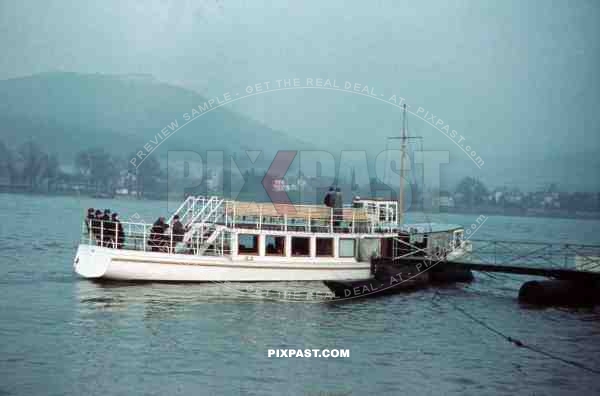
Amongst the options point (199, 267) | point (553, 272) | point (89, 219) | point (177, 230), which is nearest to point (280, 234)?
point (199, 267)

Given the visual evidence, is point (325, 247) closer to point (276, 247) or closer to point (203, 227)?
point (276, 247)

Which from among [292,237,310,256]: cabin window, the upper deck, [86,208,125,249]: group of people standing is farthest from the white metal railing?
[292,237,310,256]: cabin window

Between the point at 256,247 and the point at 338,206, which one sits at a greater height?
the point at 338,206

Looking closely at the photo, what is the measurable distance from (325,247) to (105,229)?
11585 millimetres

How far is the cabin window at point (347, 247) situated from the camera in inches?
1540

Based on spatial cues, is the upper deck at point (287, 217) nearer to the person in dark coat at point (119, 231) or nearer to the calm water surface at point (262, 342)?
the person in dark coat at point (119, 231)

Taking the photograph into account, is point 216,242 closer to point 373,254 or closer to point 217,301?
point 217,301

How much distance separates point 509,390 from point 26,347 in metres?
15.2

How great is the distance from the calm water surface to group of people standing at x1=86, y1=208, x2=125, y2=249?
91.5 inches

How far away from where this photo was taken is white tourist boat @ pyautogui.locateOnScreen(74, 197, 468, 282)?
35188mm

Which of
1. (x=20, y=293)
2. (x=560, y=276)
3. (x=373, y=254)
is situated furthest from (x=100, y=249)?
(x=560, y=276)

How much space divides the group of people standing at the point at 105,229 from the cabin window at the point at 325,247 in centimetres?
1027

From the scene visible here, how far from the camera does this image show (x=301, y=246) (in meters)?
38.8

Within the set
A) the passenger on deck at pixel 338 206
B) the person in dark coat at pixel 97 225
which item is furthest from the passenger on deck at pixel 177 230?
the passenger on deck at pixel 338 206
